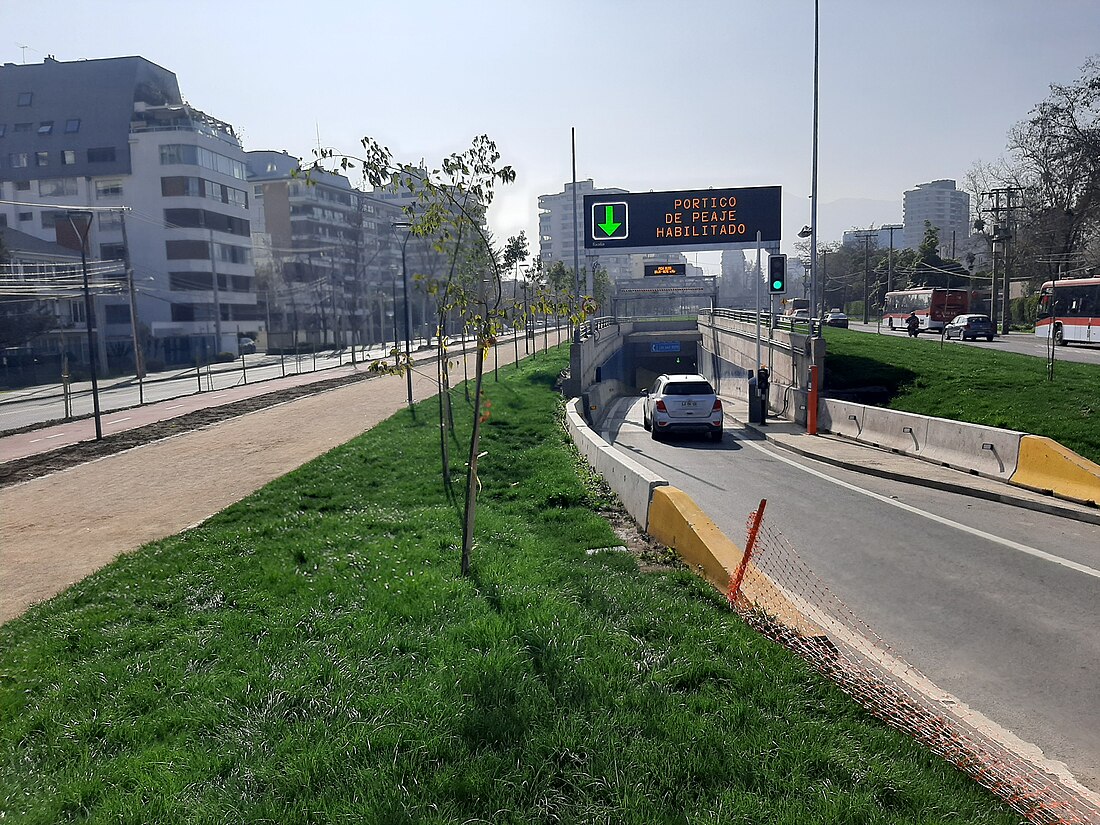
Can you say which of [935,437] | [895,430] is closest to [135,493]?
[935,437]

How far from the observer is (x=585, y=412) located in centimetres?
2675

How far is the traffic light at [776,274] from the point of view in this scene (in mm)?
26172

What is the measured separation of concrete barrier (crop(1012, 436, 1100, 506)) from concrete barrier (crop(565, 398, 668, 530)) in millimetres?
6216

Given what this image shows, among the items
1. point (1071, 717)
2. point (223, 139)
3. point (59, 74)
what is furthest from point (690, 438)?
point (59, 74)

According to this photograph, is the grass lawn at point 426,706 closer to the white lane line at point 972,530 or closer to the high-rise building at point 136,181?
the white lane line at point 972,530

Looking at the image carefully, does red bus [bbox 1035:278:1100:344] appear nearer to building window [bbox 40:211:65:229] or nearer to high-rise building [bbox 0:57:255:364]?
high-rise building [bbox 0:57:255:364]

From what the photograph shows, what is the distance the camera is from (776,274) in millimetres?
26734

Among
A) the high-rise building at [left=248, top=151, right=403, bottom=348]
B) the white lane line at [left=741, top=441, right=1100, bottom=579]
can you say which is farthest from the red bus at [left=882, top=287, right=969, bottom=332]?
the high-rise building at [left=248, top=151, right=403, bottom=348]

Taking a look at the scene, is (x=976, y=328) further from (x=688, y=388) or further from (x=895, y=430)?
(x=895, y=430)

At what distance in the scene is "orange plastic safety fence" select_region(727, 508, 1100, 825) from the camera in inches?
157

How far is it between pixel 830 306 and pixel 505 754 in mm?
128469

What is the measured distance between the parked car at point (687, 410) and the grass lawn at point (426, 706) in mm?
13435

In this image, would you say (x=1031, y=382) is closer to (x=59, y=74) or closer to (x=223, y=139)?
(x=223, y=139)

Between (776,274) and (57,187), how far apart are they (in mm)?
71418
